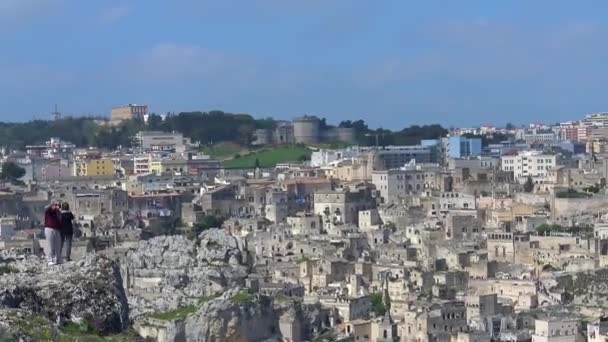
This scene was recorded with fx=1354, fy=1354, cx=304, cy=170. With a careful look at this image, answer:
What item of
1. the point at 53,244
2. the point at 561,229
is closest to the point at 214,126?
the point at 561,229

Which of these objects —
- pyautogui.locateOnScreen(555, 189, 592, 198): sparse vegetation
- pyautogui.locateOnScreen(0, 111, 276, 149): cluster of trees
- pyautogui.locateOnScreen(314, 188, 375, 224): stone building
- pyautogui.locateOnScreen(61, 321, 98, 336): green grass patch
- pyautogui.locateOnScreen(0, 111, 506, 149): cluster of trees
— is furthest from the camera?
pyautogui.locateOnScreen(0, 111, 276, 149): cluster of trees

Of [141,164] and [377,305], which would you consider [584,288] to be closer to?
[377,305]

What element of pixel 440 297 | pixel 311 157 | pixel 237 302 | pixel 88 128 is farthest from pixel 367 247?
pixel 88 128

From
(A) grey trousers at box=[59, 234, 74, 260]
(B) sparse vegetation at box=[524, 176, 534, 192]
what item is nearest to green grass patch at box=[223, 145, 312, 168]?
(B) sparse vegetation at box=[524, 176, 534, 192]

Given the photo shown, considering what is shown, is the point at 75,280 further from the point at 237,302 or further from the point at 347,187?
the point at 347,187

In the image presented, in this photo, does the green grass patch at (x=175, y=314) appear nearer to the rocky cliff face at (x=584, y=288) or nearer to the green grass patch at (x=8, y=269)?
the rocky cliff face at (x=584, y=288)

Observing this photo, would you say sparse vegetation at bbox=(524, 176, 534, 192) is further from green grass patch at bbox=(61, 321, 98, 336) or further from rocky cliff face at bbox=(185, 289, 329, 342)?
green grass patch at bbox=(61, 321, 98, 336)
